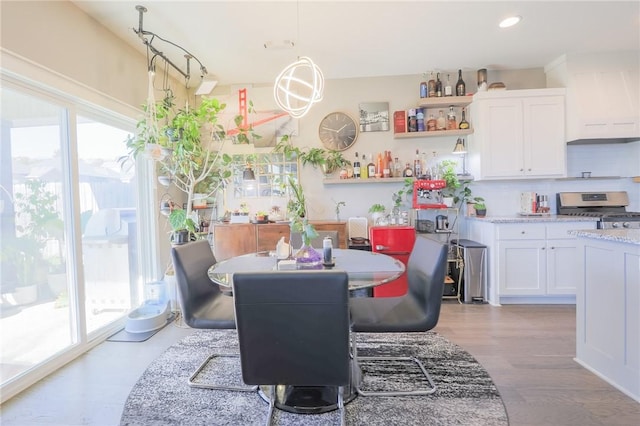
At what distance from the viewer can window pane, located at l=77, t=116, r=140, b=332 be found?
2715 millimetres

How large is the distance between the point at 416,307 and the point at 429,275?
23 centimetres

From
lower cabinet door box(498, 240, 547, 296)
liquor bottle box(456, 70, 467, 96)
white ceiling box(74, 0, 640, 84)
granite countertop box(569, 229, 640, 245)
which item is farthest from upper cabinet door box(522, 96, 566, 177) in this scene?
granite countertop box(569, 229, 640, 245)

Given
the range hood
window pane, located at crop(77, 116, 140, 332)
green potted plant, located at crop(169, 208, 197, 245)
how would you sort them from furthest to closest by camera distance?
the range hood, green potted plant, located at crop(169, 208, 197, 245), window pane, located at crop(77, 116, 140, 332)

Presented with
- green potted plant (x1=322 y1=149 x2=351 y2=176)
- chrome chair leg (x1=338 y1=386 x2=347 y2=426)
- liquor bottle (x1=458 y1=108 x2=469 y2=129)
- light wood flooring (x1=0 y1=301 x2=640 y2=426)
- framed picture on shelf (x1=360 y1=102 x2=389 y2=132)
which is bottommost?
light wood flooring (x1=0 y1=301 x2=640 y2=426)

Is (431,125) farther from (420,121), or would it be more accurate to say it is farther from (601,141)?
(601,141)

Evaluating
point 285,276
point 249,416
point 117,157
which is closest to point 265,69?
point 117,157

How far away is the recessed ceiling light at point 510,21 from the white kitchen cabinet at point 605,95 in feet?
4.03

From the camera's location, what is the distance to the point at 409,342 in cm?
242

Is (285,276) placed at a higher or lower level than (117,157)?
lower

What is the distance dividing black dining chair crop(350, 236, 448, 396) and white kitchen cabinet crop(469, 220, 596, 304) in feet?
6.29

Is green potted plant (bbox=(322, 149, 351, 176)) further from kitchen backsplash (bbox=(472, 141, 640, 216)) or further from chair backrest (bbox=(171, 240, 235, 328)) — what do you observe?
chair backrest (bbox=(171, 240, 235, 328))

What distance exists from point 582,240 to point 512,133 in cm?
189

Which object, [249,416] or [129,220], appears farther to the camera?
[129,220]

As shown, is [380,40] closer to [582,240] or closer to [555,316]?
[582,240]
